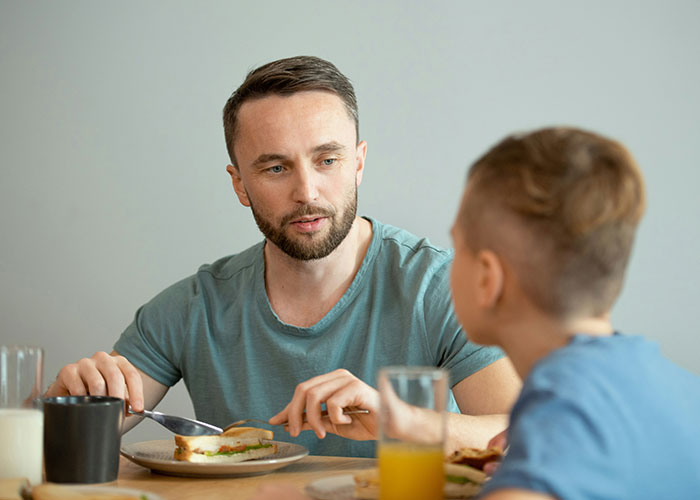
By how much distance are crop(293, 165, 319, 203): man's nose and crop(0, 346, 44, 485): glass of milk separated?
74 centimetres

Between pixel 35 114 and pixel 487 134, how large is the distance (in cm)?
143

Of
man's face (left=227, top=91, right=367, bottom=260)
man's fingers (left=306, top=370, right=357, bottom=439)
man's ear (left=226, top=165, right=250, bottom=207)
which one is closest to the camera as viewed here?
man's fingers (left=306, top=370, right=357, bottom=439)

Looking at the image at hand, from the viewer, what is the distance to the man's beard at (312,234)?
1668mm

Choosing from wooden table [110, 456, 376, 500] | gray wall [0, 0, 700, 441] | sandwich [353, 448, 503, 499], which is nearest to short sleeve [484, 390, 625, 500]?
sandwich [353, 448, 503, 499]

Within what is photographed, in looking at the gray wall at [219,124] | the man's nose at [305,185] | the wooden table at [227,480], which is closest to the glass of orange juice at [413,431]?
the wooden table at [227,480]

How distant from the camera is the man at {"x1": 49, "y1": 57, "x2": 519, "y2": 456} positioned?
1648mm

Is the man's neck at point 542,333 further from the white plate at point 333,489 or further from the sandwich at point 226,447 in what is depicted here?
the sandwich at point 226,447

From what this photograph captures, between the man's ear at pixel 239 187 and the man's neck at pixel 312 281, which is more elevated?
the man's ear at pixel 239 187

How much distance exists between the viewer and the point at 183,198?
2.39 m

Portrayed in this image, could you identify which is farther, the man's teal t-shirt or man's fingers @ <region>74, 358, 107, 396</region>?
the man's teal t-shirt

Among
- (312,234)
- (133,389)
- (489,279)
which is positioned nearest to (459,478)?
(489,279)

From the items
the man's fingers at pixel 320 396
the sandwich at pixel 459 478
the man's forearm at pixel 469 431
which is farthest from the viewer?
the man's forearm at pixel 469 431

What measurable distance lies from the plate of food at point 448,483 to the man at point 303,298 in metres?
0.55

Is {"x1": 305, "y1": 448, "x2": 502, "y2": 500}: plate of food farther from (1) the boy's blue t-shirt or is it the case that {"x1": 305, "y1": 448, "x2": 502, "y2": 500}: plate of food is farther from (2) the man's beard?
(2) the man's beard
